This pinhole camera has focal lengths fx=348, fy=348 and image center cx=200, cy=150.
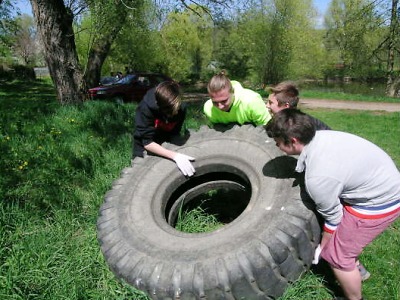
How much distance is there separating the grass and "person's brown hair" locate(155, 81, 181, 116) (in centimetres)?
117

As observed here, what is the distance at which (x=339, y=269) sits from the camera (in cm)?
233

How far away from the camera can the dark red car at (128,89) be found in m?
13.7

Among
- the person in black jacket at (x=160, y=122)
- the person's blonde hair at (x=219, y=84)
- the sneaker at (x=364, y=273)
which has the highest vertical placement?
the person's blonde hair at (x=219, y=84)

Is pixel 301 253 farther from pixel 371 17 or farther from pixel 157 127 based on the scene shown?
pixel 371 17

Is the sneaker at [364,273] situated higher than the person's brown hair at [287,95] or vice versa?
the person's brown hair at [287,95]

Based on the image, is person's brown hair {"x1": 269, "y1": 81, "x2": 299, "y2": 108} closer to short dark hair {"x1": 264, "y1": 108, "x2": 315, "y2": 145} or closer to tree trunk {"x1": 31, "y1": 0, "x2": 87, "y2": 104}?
short dark hair {"x1": 264, "y1": 108, "x2": 315, "y2": 145}

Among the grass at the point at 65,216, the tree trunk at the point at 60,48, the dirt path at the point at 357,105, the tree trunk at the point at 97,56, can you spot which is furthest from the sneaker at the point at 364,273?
the tree trunk at the point at 97,56

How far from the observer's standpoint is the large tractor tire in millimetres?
2172

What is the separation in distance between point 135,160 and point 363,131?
6353 millimetres

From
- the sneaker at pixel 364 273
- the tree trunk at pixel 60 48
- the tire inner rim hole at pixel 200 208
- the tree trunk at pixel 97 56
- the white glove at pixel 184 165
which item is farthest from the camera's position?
the tree trunk at pixel 97 56

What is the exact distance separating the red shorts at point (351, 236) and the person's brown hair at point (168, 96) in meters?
1.70

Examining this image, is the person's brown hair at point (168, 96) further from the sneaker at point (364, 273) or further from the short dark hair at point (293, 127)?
the sneaker at point (364, 273)

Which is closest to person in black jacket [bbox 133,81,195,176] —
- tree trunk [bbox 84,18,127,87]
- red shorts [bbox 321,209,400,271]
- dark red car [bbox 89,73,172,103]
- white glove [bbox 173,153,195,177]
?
white glove [bbox 173,153,195,177]

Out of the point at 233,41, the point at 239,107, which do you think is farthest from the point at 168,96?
the point at 233,41
